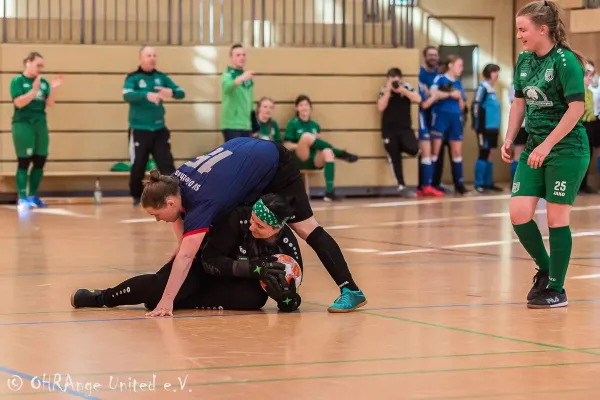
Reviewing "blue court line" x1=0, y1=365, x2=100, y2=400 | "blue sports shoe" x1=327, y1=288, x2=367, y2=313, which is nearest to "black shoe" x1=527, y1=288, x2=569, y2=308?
"blue sports shoe" x1=327, y1=288, x2=367, y2=313

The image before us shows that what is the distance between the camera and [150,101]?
49.2 feet

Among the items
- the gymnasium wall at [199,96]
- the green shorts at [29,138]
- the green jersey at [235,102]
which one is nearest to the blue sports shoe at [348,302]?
the green shorts at [29,138]

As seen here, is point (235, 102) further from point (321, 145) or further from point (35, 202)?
point (35, 202)

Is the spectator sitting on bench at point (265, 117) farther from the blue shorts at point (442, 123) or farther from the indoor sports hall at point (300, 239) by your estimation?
the blue shorts at point (442, 123)

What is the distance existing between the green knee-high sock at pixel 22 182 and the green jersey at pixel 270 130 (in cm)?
329

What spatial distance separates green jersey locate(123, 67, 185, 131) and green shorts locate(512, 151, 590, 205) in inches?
372

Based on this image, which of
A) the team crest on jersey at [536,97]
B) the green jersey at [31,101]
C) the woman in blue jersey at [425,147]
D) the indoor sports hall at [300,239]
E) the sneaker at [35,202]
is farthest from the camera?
the woman in blue jersey at [425,147]

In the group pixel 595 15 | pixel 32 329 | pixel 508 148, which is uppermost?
pixel 595 15

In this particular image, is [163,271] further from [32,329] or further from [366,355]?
[366,355]

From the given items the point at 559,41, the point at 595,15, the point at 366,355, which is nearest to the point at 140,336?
the point at 366,355

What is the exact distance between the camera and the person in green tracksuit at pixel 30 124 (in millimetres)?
14680

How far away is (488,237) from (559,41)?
452cm

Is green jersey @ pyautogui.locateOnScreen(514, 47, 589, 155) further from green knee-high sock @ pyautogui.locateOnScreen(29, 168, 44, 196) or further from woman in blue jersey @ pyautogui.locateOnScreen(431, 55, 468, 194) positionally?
woman in blue jersey @ pyautogui.locateOnScreen(431, 55, 468, 194)

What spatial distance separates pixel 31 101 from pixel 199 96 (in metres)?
2.98
